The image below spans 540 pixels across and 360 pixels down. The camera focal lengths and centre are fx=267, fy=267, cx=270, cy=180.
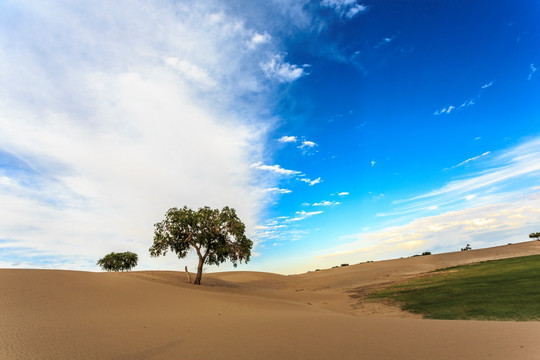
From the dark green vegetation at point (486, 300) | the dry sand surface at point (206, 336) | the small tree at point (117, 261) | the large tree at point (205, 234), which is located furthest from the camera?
the small tree at point (117, 261)

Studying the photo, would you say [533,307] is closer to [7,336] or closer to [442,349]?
[442,349]

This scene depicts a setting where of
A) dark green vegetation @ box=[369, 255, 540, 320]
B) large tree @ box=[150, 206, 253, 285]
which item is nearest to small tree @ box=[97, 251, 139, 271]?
large tree @ box=[150, 206, 253, 285]

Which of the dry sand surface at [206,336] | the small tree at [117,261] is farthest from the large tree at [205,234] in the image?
the small tree at [117,261]

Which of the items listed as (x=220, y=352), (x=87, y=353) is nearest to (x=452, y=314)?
(x=220, y=352)

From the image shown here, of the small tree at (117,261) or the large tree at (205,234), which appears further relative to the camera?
the small tree at (117,261)

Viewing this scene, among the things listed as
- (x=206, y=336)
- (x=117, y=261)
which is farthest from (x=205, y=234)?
(x=117, y=261)

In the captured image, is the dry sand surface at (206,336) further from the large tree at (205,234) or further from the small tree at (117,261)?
the small tree at (117,261)

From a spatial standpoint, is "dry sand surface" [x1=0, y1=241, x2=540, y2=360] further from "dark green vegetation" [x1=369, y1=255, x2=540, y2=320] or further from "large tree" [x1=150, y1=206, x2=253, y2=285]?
"large tree" [x1=150, y1=206, x2=253, y2=285]

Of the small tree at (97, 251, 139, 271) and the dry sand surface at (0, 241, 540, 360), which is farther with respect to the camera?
the small tree at (97, 251, 139, 271)

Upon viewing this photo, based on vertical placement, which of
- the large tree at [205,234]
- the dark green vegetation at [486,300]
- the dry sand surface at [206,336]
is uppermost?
the large tree at [205,234]

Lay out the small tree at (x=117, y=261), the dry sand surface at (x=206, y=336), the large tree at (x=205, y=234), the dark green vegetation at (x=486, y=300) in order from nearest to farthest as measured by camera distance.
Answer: the dry sand surface at (x=206, y=336) → the dark green vegetation at (x=486, y=300) → the large tree at (x=205, y=234) → the small tree at (x=117, y=261)

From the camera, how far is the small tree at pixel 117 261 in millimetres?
61781

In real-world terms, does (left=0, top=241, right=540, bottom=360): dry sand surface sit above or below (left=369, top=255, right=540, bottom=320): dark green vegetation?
above

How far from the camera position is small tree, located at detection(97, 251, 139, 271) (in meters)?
61.8
